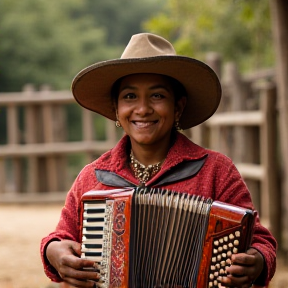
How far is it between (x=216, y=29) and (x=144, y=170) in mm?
17818

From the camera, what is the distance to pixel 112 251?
3.10 metres

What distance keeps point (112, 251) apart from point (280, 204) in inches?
174

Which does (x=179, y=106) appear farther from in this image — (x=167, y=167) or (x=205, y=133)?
(x=205, y=133)

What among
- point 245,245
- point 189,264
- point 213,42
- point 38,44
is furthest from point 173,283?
point 38,44

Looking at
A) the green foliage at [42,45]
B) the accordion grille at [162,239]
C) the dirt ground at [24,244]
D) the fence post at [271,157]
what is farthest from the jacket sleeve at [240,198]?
the green foliage at [42,45]

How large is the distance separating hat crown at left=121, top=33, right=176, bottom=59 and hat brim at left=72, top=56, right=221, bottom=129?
0.30 feet

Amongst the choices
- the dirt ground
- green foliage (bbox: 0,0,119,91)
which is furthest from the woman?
green foliage (bbox: 0,0,119,91)

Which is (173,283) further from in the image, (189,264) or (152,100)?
(152,100)

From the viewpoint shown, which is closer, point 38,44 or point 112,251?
point 112,251

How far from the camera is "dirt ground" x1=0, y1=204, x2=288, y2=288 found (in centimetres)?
661

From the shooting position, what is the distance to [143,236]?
3.10 m

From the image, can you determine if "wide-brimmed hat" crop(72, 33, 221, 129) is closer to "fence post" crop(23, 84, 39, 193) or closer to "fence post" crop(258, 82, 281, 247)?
"fence post" crop(258, 82, 281, 247)

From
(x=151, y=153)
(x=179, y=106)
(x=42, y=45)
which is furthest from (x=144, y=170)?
(x=42, y=45)

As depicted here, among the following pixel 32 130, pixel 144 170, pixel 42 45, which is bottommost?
pixel 32 130
